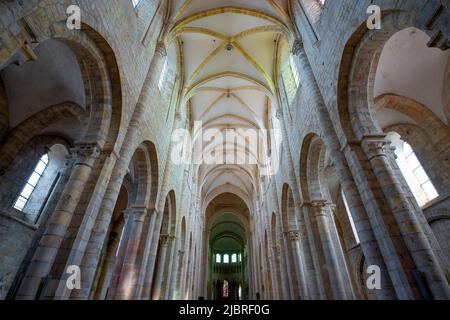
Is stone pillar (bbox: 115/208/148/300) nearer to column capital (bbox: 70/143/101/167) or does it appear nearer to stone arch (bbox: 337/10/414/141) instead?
column capital (bbox: 70/143/101/167)

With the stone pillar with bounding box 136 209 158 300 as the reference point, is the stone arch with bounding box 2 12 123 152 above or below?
above

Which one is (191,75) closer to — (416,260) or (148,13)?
(148,13)

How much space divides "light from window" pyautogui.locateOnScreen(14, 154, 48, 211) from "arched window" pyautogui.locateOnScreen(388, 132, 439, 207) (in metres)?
16.9

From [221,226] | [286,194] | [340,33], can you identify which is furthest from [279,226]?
→ [221,226]

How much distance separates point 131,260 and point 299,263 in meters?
8.06

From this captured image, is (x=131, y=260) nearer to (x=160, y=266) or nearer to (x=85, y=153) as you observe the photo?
(x=160, y=266)

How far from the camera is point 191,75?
14.5 metres

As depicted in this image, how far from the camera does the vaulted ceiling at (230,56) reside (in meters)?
11.6

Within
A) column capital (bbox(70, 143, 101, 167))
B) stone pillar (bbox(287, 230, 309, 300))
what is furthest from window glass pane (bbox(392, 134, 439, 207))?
column capital (bbox(70, 143, 101, 167))

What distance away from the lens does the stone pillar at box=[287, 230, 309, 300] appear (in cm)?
1087

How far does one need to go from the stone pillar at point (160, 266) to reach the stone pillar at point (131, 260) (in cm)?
306

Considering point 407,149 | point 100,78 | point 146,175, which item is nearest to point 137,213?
point 146,175

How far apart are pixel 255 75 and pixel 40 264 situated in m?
14.8

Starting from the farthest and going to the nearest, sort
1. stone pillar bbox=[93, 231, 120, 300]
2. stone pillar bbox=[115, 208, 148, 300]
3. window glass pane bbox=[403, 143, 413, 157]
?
stone pillar bbox=[93, 231, 120, 300] < window glass pane bbox=[403, 143, 413, 157] < stone pillar bbox=[115, 208, 148, 300]
